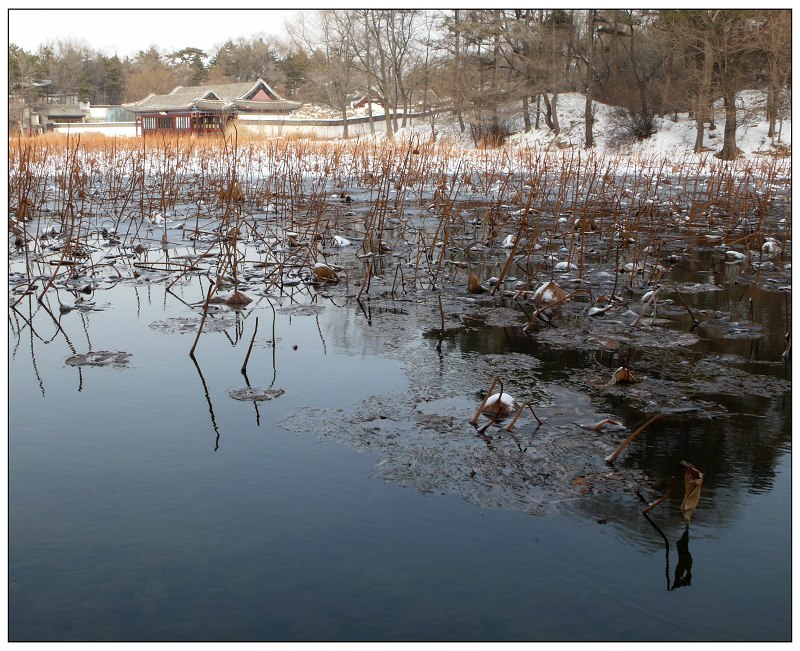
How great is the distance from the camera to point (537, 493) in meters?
2.17

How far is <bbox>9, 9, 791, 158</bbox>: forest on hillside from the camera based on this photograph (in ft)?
Result: 60.3

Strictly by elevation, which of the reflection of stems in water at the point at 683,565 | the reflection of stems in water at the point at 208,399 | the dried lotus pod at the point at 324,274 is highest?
the dried lotus pod at the point at 324,274

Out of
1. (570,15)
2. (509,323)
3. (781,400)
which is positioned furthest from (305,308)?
(570,15)

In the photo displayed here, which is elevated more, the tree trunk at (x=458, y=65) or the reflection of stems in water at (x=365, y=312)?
the tree trunk at (x=458, y=65)

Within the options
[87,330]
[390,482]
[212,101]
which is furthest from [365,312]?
[212,101]

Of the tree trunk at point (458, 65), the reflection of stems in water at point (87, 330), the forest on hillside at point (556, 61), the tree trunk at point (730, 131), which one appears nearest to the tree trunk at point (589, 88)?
the forest on hillside at point (556, 61)

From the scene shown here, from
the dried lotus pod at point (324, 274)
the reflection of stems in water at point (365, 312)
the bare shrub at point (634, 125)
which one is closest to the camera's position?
the reflection of stems in water at point (365, 312)

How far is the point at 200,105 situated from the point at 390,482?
45481mm

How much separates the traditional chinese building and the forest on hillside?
3301 mm

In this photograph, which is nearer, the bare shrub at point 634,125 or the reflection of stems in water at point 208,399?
the reflection of stems in water at point 208,399

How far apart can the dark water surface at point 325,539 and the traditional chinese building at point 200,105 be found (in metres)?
42.3

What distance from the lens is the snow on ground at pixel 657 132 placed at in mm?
22188

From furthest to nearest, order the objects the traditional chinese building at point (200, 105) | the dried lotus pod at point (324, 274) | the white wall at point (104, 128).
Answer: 1. the traditional chinese building at point (200, 105)
2. the white wall at point (104, 128)
3. the dried lotus pod at point (324, 274)

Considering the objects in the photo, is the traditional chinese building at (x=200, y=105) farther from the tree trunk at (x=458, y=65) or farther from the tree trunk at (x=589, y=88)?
the tree trunk at (x=589, y=88)
